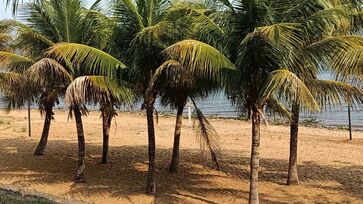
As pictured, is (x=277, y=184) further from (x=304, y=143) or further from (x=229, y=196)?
(x=304, y=143)

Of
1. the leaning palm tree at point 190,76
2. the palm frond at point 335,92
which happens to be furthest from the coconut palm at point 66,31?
the palm frond at point 335,92

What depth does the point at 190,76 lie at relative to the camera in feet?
34.8

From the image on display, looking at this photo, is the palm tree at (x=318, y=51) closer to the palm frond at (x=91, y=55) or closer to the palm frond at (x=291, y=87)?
the palm frond at (x=291, y=87)

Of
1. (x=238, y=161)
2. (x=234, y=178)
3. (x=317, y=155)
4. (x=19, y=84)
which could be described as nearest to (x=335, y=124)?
(x=317, y=155)

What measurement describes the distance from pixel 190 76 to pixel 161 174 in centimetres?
401

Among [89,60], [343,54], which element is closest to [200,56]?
[343,54]

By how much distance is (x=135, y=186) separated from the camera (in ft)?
40.3

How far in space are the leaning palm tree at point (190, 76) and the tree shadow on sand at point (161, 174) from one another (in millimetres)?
840

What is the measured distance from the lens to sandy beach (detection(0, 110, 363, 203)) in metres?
11.4

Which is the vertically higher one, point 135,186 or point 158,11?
point 158,11

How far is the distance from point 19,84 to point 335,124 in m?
24.8

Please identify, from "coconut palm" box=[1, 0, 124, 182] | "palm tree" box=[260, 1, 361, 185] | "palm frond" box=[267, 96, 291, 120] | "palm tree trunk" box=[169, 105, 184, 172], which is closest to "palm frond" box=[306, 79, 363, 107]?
"palm tree" box=[260, 1, 361, 185]

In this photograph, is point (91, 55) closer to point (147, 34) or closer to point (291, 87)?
point (147, 34)

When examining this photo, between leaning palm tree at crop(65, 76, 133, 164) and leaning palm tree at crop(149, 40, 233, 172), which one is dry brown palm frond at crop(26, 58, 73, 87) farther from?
leaning palm tree at crop(149, 40, 233, 172)
